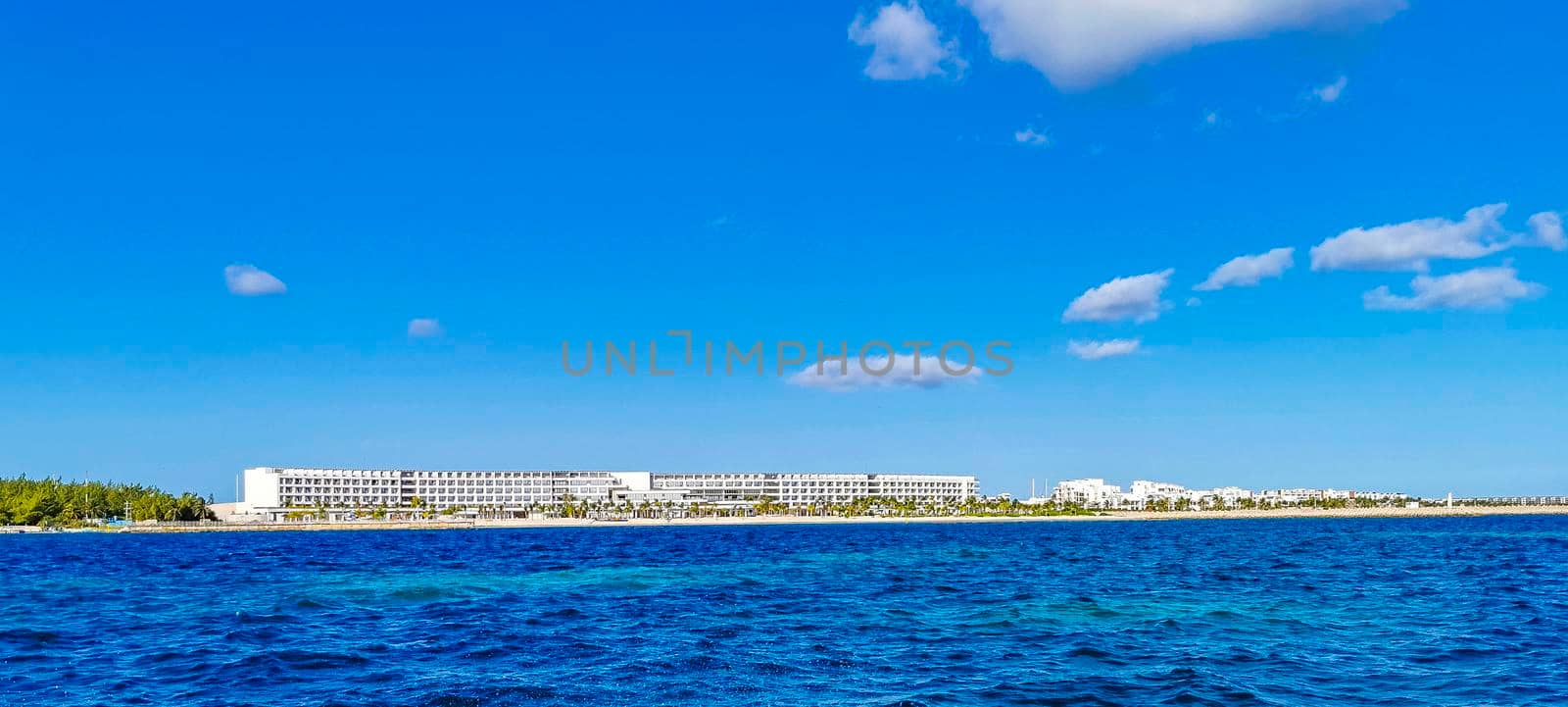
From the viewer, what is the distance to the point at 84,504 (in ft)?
566

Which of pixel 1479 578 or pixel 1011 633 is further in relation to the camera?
pixel 1479 578

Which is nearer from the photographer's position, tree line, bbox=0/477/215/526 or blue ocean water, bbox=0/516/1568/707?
blue ocean water, bbox=0/516/1568/707

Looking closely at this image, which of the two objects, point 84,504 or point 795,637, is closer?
point 795,637

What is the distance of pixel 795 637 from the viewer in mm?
27547

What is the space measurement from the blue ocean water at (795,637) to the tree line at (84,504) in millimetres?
131264

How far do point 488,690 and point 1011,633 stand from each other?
14.1m

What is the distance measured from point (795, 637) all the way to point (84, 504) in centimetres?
18458

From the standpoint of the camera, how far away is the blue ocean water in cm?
2045

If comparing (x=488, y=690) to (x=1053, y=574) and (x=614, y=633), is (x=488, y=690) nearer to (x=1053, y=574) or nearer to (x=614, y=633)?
(x=614, y=633)

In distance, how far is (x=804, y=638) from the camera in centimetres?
2741

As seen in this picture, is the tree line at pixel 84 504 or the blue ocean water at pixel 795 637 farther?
the tree line at pixel 84 504

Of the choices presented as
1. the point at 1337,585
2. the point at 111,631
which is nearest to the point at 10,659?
the point at 111,631

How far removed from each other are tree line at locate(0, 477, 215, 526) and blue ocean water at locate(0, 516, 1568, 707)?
431 ft

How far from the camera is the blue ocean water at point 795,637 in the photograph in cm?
2045
